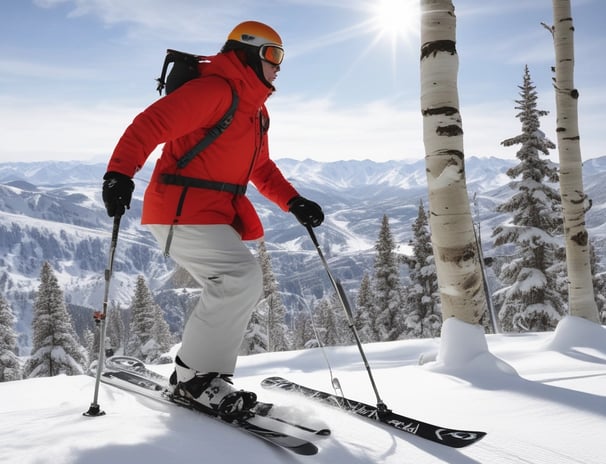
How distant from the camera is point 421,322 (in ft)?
88.4

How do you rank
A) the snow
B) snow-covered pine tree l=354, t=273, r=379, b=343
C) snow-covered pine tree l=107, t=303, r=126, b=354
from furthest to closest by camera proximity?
snow-covered pine tree l=107, t=303, r=126, b=354 < snow-covered pine tree l=354, t=273, r=379, b=343 < the snow

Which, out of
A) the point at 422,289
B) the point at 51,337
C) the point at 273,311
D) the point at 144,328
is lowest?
the point at 144,328

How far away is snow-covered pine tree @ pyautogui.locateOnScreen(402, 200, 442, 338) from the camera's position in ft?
86.6

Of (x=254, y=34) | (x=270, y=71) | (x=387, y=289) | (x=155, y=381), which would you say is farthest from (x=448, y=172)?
(x=387, y=289)

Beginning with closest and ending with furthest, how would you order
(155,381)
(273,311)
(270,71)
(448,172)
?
(270,71) → (155,381) → (448,172) → (273,311)

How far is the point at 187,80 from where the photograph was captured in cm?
329

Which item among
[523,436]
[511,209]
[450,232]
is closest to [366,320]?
[511,209]

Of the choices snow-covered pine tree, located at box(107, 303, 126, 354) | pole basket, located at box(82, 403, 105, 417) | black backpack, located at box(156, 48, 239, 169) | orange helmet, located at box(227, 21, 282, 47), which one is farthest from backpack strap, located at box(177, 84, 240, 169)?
snow-covered pine tree, located at box(107, 303, 126, 354)

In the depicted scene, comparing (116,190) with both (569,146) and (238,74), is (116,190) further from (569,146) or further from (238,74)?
(569,146)

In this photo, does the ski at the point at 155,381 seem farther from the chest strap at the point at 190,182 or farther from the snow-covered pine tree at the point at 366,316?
the snow-covered pine tree at the point at 366,316

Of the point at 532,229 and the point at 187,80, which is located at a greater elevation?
the point at 187,80

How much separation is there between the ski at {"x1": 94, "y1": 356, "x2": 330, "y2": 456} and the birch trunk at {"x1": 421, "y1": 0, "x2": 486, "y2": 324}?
8.60 feet

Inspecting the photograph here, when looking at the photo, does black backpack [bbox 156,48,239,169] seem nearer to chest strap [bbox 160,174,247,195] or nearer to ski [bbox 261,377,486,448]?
chest strap [bbox 160,174,247,195]

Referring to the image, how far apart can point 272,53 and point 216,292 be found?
1757mm
